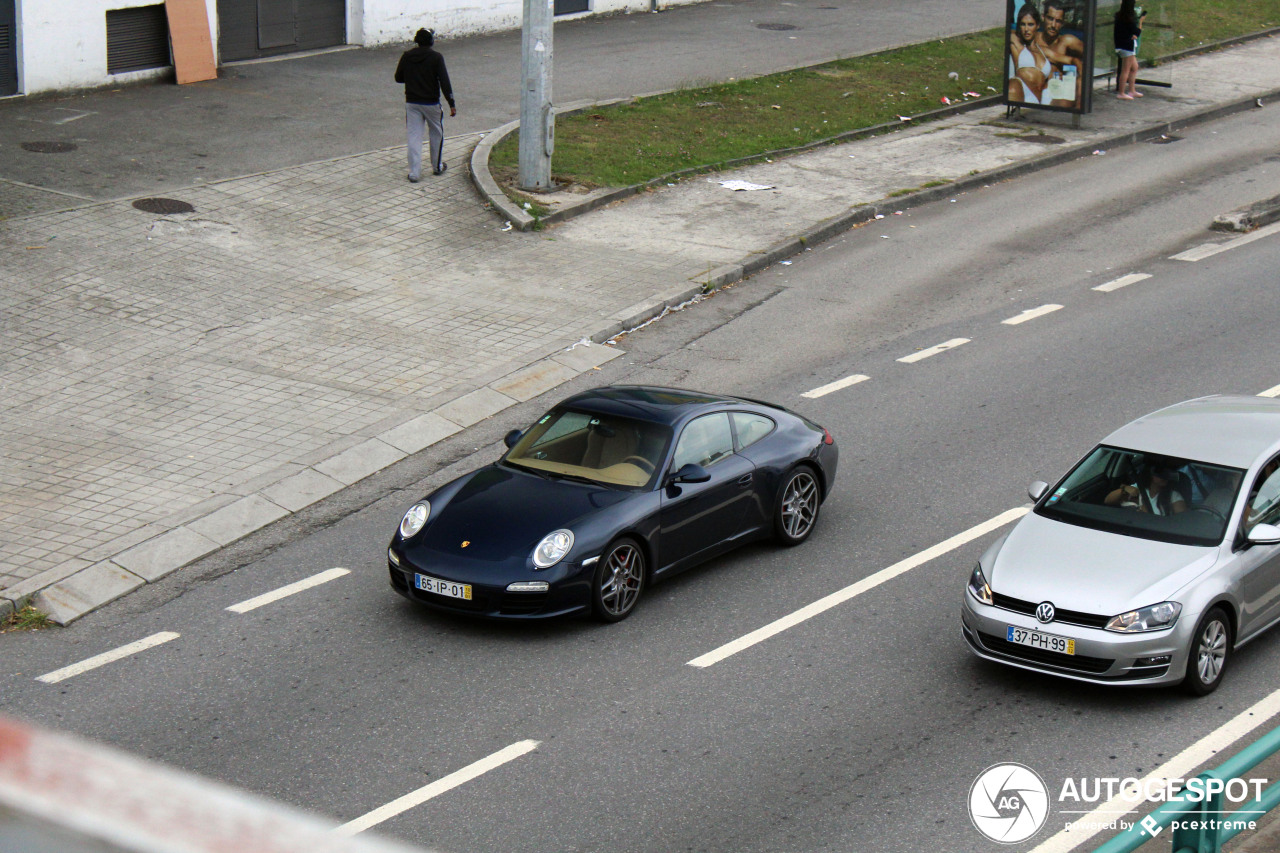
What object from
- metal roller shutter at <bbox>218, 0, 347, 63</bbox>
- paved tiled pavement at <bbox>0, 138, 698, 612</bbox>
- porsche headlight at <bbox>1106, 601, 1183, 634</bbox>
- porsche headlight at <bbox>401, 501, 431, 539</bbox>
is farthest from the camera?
metal roller shutter at <bbox>218, 0, 347, 63</bbox>

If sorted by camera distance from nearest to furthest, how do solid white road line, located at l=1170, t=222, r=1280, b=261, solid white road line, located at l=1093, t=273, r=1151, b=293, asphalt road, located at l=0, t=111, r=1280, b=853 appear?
asphalt road, located at l=0, t=111, r=1280, b=853 < solid white road line, located at l=1093, t=273, r=1151, b=293 < solid white road line, located at l=1170, t=222, r=1280, b=261

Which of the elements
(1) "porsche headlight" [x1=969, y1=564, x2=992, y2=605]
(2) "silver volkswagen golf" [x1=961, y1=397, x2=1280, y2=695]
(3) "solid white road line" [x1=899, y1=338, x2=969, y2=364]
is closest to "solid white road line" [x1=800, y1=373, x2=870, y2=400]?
(3) "solid white road line" [x1=899, y1=338, x2=969, y2=364]

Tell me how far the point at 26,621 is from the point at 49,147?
11422 millimetres

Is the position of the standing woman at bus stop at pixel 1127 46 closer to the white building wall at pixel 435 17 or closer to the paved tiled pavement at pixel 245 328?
the white building wall at pixel 435 17

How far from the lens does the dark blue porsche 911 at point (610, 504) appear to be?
356 inches

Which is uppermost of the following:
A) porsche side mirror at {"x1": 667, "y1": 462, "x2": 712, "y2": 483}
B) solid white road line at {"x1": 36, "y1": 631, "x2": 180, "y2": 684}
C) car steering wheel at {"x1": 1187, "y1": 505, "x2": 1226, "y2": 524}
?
car steering wheel at {"x1": 1187, "y1": 505, "x2": 1226, "y2": 524}

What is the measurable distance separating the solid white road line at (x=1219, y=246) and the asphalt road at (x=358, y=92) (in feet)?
32.9

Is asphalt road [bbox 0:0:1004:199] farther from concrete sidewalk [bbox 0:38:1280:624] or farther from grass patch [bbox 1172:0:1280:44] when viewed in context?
grass patch [bbox 1172:0:1280:44]

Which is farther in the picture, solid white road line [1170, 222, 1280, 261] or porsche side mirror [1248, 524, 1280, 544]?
solid white road line [1170, 222, 1280, 261]

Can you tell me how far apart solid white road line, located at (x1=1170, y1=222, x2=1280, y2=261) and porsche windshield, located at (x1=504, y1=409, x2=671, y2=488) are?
1040 cm

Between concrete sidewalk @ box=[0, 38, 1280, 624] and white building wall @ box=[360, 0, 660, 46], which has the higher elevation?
white building wall @ box=[360, 0, 660, 46]

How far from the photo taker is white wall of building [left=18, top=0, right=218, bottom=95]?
66.8 ft

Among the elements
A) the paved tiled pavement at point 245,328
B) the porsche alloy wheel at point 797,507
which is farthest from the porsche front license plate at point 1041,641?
the paved tiled pavement at point 245,328

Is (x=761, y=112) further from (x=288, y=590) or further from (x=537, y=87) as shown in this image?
(x=288, y=590)
